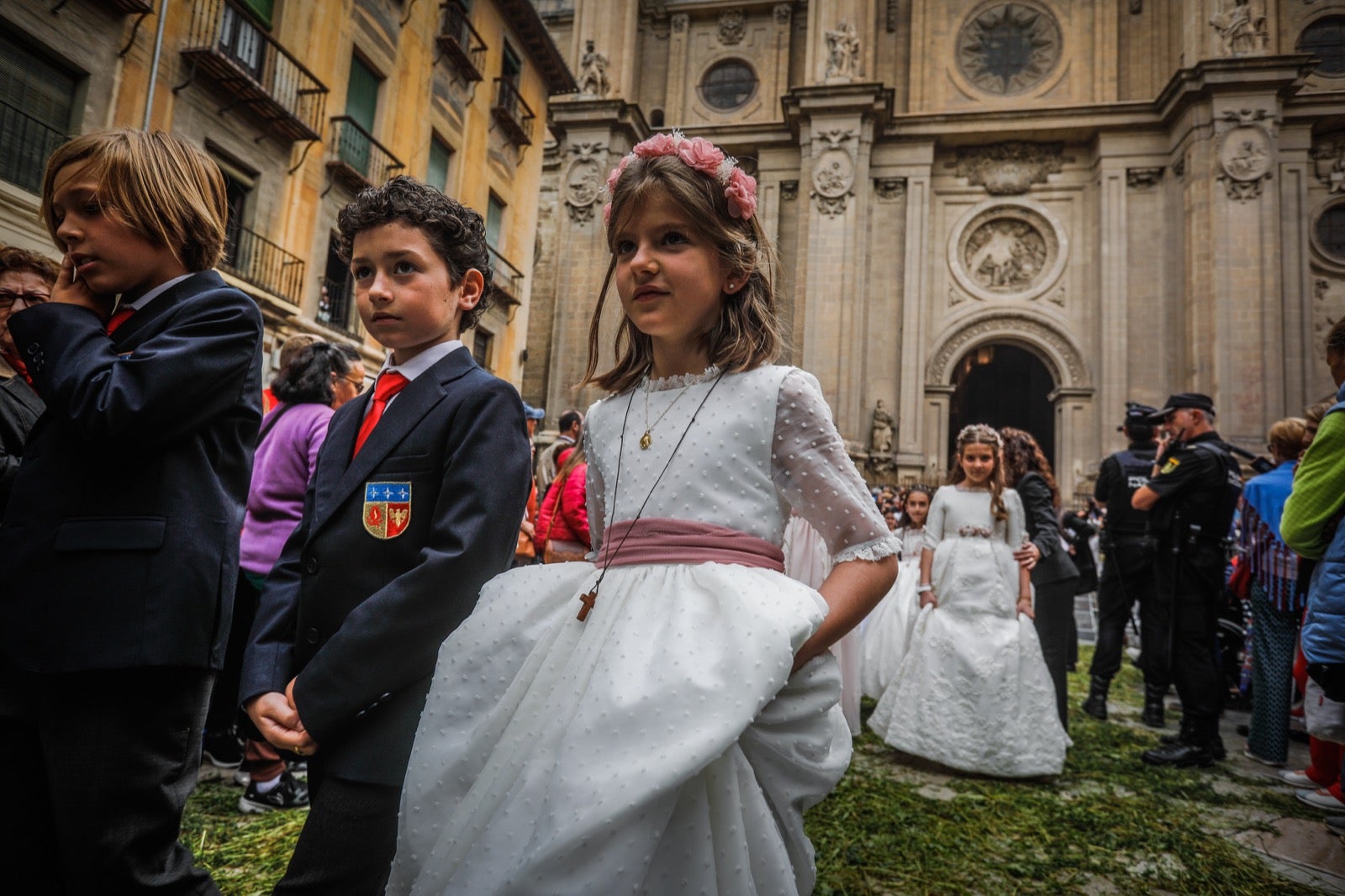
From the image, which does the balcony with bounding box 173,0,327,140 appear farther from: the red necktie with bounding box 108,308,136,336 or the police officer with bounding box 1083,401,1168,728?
the police officer with bounding box 1083,401,1168,728

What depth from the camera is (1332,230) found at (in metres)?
18.3

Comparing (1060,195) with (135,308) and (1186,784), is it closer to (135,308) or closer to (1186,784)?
(1186,784)

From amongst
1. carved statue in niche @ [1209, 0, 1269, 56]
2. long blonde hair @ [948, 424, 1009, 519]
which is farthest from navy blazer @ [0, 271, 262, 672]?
carved statue in niche @ [1209, 0, 1269, 56]

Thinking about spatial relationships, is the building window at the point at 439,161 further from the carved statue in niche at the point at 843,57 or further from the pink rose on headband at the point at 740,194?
the pink rose on headband at the point at 740,194

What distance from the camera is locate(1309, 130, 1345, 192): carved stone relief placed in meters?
18.1

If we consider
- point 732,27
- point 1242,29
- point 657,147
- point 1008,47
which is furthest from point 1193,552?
point 732,27

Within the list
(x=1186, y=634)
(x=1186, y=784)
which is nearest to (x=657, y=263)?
(x=1186, y=784)

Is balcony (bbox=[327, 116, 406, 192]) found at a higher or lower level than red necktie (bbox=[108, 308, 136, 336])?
higher

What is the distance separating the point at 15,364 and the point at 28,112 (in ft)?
22.8

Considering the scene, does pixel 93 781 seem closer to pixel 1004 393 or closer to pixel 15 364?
pixel 15 364

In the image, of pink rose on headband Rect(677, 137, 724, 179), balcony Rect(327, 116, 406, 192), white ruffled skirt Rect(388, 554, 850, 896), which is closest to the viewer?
white ruffled skirt Rect(388, 554, 850, 896)

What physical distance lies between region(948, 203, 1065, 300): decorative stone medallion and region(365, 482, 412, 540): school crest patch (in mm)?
20654

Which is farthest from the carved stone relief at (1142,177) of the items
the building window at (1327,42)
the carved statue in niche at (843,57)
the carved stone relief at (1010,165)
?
the carved statue in niche at (843,57)

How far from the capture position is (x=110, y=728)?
1597 millimetres
